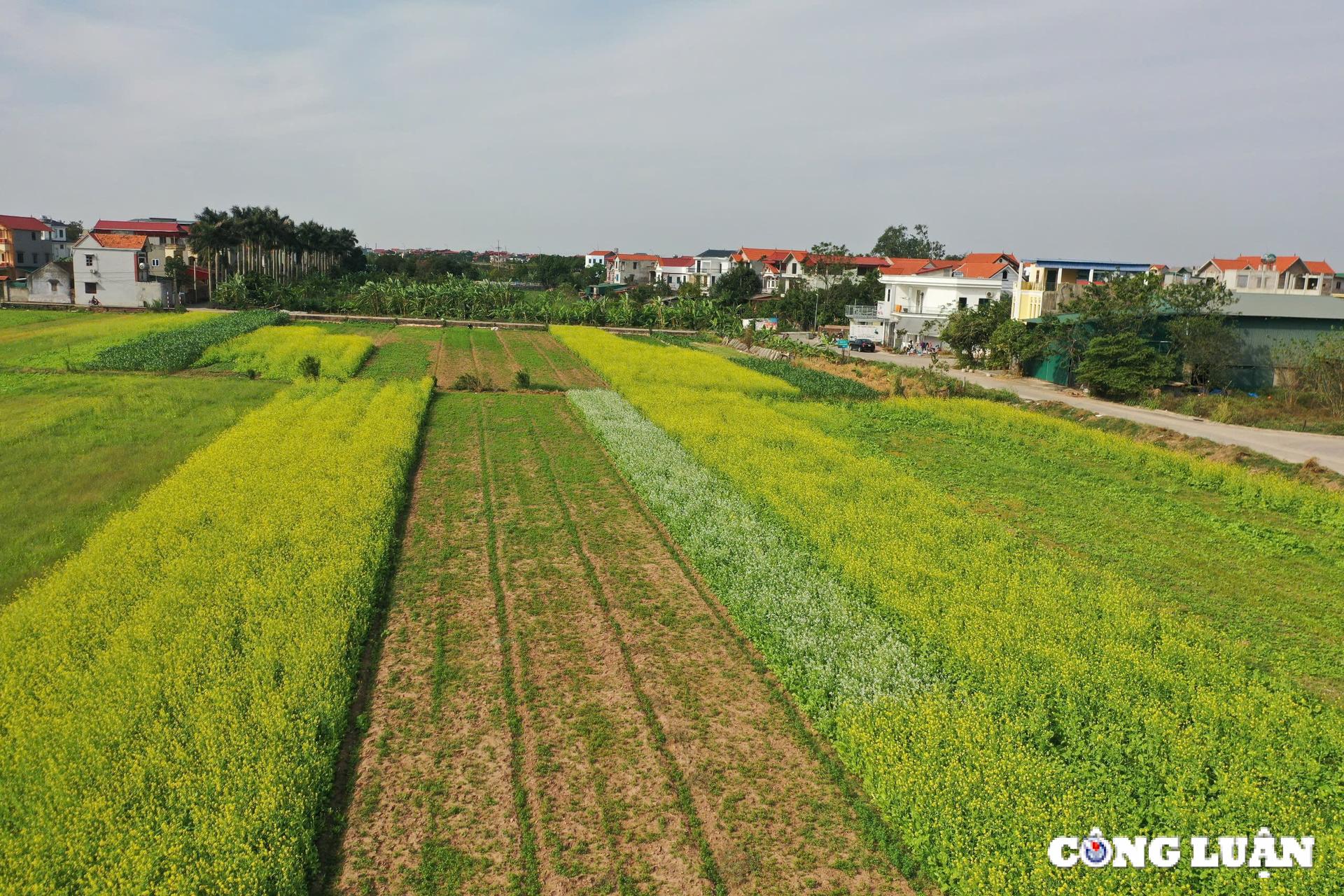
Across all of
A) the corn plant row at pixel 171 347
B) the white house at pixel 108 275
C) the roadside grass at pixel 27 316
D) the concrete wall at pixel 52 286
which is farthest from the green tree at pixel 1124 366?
the concrete wall at pixel 52 286

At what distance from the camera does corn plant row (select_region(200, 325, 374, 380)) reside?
33.8m

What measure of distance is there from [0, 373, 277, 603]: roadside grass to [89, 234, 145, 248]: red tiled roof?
120ft

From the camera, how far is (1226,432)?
2911cm

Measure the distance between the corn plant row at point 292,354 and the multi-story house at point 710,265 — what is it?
67.4 metres

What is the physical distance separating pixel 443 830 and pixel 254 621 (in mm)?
4659

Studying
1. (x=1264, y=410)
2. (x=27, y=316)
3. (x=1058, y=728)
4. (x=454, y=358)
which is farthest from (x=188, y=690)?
(x=27, y=316)

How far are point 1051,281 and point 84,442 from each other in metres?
51.2

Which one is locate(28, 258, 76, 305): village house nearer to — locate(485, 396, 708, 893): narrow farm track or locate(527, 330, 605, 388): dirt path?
locate(527, 330, 605, 388): dirt path

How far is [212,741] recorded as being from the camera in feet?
27.2

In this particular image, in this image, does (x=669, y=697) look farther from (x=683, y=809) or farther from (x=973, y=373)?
(x=973, y=373)

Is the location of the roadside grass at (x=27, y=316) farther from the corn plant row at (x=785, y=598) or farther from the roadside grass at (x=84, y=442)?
the corn plant row at (x=785, y=598)

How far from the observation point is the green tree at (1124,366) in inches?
1399

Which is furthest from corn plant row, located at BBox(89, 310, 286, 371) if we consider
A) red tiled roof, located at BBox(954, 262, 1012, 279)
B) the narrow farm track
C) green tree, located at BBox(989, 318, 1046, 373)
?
red tiled roof, located at BBox(954, 262, 1012, 279)

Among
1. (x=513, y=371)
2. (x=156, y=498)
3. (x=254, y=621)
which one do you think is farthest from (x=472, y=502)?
(x=513, y=371)
